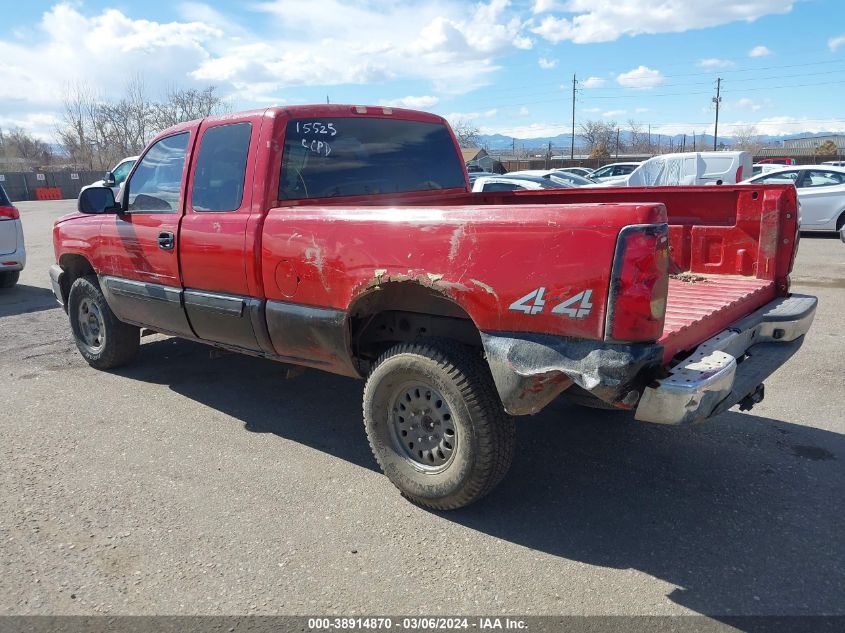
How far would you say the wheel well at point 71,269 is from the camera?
5.88 meters

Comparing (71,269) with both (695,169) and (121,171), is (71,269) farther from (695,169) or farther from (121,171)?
(695,169)

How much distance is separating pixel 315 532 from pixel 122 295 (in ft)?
9.46

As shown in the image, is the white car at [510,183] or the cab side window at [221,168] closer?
the cab side window at [221,168]

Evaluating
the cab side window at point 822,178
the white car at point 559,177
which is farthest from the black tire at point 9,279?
the cab side window at point 822,178

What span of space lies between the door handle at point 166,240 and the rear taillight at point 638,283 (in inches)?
123

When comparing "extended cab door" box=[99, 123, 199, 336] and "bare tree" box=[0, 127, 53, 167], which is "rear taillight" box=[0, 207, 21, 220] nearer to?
"extended cab door" box=[99, 123, 199, 336]

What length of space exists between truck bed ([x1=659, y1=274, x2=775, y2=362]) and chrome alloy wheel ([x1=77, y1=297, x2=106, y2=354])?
463cm

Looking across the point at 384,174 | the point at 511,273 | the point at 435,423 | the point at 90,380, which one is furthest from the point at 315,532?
the point at 90,380

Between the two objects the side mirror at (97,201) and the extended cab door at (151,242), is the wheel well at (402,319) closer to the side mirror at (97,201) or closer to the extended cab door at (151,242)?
the extended cab door at (151,242)

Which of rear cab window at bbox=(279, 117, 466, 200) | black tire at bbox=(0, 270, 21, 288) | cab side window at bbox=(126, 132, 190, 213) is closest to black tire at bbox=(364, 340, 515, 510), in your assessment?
rear cab window at bbox=(279, 117, 466, 200)

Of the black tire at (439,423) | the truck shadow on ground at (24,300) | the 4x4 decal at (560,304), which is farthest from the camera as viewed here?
the truck shadow on ground at (24,300)

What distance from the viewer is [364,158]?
450 centimetres

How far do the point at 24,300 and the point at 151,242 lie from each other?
5936mm

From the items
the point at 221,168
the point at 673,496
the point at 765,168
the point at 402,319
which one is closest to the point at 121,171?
the point at 221,168
